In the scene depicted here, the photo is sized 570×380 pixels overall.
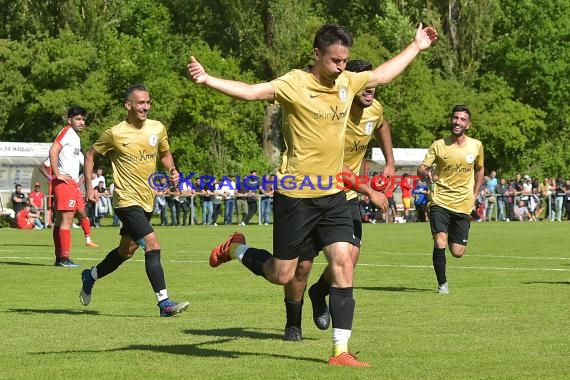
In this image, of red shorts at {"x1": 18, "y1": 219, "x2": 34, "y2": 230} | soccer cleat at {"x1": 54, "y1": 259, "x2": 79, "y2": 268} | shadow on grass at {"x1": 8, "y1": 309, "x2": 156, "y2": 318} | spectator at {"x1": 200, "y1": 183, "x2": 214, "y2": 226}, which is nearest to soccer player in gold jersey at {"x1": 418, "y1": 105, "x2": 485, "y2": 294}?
shadow on grass at {"x1": 8, "y1": 309, "x2": 156, "y2": 318}

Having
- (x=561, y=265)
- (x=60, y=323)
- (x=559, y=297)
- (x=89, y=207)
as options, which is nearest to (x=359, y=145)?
(x=60, y=323)

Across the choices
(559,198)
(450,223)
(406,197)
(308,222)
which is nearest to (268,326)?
(308,222)

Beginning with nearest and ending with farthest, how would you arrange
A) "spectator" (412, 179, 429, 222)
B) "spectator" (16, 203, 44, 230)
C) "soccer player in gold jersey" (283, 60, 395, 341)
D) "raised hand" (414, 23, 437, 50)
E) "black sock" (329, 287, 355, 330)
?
"black sock" (329, 287, 355, 330) < "raised hand" (414, 23, 437, 50) < "soccer player in gold jersey" (283, 60, 395, 341) < "spectator" (16, 203, 44, 230) < "spectator" (412, 179, 429, 222)

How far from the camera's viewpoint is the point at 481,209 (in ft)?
158

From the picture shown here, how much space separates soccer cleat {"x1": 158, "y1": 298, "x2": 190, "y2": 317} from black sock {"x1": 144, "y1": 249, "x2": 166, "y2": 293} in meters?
0.16

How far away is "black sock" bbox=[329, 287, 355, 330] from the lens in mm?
8633

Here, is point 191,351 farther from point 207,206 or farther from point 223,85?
point 207,206

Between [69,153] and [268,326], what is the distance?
8846 mm

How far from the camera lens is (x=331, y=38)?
8.69 m

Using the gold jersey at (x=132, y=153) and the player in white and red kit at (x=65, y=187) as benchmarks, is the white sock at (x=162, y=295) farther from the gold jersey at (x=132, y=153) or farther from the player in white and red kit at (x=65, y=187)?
the player in white and red kit at (x=65, y=187)

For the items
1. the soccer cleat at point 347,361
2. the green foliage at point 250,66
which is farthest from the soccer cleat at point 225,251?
the green foliage at point 250,66

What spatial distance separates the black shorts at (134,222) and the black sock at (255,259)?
2.60 meters

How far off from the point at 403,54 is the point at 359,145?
186cm

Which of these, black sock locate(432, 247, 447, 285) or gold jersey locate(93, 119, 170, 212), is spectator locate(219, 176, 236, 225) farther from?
gold jersey locate(93, 119, 170, 212)
